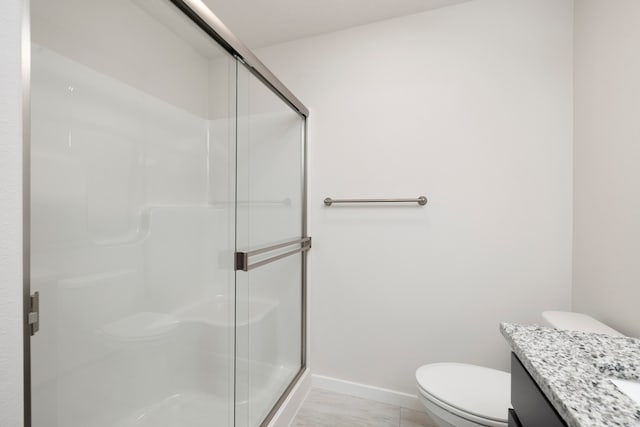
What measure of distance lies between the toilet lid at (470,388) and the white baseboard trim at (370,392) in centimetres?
47

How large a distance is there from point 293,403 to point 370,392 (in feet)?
1.57

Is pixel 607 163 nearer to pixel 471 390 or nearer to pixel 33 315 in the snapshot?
pixel 471 390

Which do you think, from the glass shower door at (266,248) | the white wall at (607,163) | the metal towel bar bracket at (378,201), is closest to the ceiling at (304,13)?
the glass shower door at (266,248)

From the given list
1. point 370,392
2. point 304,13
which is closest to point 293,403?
point 370,392

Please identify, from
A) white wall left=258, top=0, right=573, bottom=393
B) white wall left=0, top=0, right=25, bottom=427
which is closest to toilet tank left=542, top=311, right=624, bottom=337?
white wall left=258, top=0, right=573, bottom=393

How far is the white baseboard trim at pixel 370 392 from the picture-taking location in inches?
63.7

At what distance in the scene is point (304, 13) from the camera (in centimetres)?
162

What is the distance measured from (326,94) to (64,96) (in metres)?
1.38

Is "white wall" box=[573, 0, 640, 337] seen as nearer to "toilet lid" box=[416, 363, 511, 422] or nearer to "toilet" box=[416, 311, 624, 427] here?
"toilet" box=[416, 311, 624, 427]

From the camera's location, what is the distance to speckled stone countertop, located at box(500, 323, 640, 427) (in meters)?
0.45

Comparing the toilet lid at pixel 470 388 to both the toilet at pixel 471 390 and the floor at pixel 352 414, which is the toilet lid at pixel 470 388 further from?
the floor at pixel 352 414

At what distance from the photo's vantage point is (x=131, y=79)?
903mm

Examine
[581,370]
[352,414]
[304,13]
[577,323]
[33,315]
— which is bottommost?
[352,414]

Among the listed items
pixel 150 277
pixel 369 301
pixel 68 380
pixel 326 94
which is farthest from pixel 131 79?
pixel 369 301
